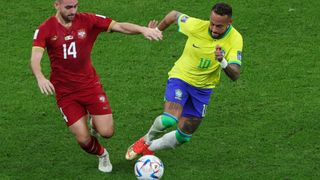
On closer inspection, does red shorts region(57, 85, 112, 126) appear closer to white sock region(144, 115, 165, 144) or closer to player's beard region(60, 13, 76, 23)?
white sock region(144, 115, 165, 144)

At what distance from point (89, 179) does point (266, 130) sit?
3.12 meters

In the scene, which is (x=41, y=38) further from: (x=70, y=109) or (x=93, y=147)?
(x=93, y=147)

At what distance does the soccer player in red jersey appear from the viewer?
1158 cm

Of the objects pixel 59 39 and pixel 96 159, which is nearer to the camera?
pixel 59 39

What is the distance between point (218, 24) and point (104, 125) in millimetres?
2078

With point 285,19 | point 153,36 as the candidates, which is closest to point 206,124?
point 153,36

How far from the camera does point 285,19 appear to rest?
17859 millimetres

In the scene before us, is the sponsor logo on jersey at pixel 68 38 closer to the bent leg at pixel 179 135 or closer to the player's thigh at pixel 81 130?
the player's thigh at pixel 81 130

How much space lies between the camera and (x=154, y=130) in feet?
40.3

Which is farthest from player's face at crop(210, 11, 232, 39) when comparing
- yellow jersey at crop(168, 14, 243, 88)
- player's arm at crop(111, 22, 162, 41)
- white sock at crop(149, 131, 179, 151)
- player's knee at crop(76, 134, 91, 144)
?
player's knee at crop(76, 134, 91, 144)

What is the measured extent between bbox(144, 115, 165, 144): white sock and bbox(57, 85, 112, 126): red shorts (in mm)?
674

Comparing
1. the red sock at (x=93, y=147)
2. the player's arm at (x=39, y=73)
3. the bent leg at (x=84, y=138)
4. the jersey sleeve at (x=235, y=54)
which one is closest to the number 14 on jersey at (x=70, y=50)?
the player's arm at (x=39, y=73)

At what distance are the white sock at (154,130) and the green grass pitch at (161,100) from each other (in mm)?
407

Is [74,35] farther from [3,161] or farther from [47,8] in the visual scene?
[47,8]
